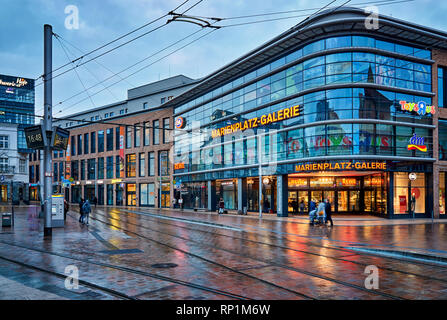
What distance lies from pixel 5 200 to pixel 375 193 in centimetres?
6058

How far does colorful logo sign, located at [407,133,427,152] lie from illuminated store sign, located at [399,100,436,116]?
2.13 meters

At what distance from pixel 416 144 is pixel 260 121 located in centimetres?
1357

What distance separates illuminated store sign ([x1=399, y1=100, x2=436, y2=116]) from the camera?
97.4ft

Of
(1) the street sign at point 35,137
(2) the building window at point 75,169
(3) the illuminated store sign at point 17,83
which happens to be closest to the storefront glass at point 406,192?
(1) the street sign at point 35,137

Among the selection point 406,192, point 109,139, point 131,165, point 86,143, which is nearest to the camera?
point 406,192

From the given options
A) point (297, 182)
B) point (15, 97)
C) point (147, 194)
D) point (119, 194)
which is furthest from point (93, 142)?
point (15, 97)

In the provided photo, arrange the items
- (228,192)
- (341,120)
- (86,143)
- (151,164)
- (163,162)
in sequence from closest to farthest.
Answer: (341,120), (228,192), (163,162), (151,164), (86,143)

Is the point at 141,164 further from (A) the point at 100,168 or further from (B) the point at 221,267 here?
(B) the point at 221,267

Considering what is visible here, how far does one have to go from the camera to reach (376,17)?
27.2m

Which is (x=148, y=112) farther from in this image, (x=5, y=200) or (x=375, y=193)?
(x=375, y=193)

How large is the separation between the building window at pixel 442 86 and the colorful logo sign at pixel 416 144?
13.5 ft

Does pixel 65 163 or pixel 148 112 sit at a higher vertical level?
pixel 148 112

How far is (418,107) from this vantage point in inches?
1198
